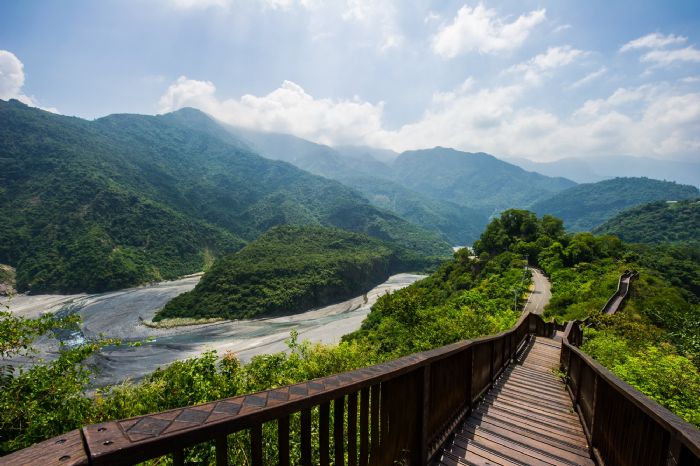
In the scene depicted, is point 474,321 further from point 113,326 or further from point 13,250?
point 13,250

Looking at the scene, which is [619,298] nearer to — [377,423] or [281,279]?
[377,423]

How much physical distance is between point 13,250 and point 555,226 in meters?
121

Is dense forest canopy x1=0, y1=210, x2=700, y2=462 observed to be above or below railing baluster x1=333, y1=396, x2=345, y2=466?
below

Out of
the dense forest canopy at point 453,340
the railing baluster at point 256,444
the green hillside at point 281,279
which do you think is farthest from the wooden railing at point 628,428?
the green hillside at point 281,279

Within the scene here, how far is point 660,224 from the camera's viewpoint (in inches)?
4040

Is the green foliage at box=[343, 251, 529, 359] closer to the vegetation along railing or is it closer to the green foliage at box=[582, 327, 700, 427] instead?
the green foliage at box=[582, 327, 700, 427]

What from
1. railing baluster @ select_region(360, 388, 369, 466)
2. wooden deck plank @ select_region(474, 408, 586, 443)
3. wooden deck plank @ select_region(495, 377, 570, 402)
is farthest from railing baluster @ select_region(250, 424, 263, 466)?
wooden deck plank @ select_region(495, 377, 570, 402)

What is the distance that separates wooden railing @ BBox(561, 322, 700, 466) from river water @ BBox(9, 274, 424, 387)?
138ft

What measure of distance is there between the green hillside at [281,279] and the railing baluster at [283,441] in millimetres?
65726

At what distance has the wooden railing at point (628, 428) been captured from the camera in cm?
216

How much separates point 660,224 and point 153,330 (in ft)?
449

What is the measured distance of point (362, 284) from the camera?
3433 inches

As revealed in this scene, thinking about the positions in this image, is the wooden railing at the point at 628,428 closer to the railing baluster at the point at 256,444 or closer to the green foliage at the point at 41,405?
the railing baluster at the point at 256,444

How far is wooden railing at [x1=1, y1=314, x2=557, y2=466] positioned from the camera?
1.08 m
